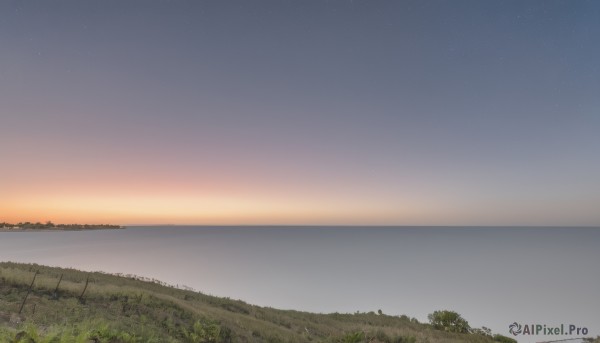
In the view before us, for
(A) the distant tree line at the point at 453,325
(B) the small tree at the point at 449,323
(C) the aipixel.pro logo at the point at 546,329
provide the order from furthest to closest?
(C) the aipixel.pro logo at the point at 546,329
(B) the small tree at the point at 449,323
(A) the distant tree line at the point at 453,325

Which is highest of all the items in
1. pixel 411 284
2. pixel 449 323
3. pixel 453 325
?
pixel 449 323

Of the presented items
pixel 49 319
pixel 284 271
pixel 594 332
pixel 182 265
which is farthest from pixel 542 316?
pixel 182 265

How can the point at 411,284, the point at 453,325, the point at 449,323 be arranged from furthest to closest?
1. the point at 411,284
2. the point at 449,323
3. the point at 453,325

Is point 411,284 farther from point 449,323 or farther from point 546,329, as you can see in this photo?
point 449,323

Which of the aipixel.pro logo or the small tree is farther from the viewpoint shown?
the aipixel.pro logo

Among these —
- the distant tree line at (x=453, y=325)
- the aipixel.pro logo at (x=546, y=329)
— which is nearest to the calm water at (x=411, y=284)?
the aipixel.pro logo at (x=546, y=329)

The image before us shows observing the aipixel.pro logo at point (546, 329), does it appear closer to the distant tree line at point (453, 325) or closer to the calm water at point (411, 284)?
the calm water at point (411, 284)

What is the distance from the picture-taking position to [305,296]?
82688 millimetres

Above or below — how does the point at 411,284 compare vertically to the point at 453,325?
below

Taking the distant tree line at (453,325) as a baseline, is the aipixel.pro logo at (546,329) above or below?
below

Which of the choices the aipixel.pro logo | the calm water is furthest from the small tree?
the aipixel.pro logo

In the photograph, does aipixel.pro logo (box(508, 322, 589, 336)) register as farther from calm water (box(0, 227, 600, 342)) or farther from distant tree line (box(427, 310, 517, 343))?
distant tree line (box(427, 310, 517, 343))

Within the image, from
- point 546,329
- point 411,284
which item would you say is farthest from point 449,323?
point 411,284

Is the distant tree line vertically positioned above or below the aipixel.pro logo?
above
